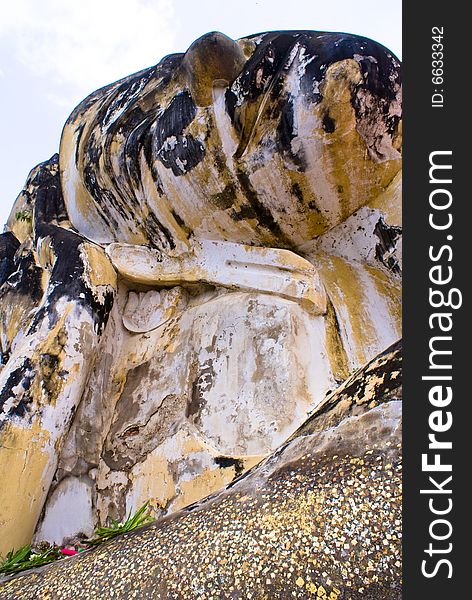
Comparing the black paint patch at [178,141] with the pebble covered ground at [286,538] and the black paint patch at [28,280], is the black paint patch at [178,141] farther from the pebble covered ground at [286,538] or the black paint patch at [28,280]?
the pebble covered ground at [286,538]

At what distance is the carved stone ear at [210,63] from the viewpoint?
337 cm

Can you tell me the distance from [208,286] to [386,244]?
3.27ft

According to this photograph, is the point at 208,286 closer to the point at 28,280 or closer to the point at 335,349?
the point at 335,349

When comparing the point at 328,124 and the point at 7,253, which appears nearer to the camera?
the point at 328,124

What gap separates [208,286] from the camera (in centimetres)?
369

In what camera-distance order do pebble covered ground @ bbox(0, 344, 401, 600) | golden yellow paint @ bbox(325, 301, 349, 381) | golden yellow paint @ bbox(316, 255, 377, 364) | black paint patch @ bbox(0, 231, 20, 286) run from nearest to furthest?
1. pebble covered ground @ bbox(0, 344, 401, 600)
2. golden yellow paint @ bbox(325, 301, 349, 381)
3. golden yellow paint @ bbox(316, 255, 377, 364)
4. black paint patch @ bbox(0, 231, 20, 286)

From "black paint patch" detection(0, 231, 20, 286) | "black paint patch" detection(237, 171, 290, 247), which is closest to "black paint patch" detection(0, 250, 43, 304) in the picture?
"black paint patch" detection(0, 231, 20, 286)

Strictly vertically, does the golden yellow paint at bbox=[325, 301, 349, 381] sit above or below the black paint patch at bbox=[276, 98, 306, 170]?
below

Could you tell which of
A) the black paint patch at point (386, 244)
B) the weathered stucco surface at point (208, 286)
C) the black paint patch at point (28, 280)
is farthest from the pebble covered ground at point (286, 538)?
the black paint patch at point (28, 280)

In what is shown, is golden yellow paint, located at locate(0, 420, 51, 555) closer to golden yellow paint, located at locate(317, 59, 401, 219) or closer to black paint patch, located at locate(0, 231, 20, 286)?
golden yellow paint, located at locate(317, 59, 401, 219)

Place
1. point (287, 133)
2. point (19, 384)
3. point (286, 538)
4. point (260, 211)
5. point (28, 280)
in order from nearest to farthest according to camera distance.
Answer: point (286, 538)
point (19, 384)
point (287, 133)
point (260, 211)
point (28, 280)

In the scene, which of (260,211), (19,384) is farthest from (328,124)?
(19,384)

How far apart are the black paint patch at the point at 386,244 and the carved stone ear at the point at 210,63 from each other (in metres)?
1.10

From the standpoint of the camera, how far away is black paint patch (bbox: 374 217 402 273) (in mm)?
3627
